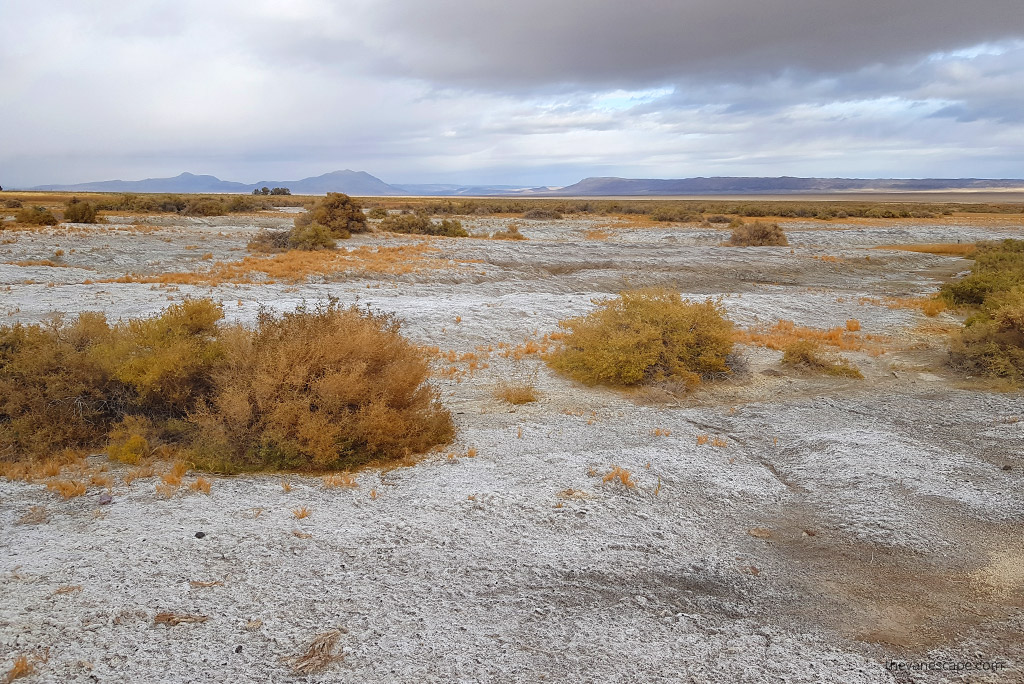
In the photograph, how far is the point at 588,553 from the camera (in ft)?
18.1

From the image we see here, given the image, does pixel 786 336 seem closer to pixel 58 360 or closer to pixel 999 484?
pixel 999 484

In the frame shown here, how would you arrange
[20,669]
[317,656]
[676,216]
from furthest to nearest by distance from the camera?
1. [676,216]
2. [317,656]
3. [20,669]

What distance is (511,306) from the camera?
16.5 m

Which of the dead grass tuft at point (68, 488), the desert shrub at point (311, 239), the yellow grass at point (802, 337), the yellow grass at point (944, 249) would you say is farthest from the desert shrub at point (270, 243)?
the yellow grass at point (944, 249)

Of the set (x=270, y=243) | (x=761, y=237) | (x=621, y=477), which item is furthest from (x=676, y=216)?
(x=621, y=477)

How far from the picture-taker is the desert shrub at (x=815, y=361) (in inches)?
447

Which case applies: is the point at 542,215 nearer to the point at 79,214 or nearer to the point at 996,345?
the point at 79,214

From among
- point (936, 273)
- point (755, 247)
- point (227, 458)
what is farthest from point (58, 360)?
point (755, 247)

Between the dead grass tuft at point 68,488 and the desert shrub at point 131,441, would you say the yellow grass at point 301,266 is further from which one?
the dead grass tuft at point 68,488

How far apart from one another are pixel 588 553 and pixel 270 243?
82.6 ft

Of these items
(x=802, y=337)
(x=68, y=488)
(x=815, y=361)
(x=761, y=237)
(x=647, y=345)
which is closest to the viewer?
(x=68, y=488)

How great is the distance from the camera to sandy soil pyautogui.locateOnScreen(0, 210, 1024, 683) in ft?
13.7

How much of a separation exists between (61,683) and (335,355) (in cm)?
408

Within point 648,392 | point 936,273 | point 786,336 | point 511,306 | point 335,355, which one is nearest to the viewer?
point 335,355
